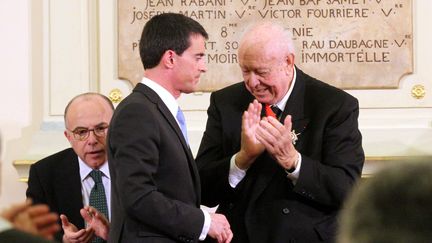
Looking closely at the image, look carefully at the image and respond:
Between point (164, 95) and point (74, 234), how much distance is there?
791 mm

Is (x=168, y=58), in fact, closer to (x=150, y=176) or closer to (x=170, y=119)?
(x=170, y=119)

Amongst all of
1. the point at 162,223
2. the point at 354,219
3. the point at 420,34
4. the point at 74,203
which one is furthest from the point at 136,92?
the point at 420,34

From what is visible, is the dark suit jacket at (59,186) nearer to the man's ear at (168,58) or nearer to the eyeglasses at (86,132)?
the eyeglasses at (86,132)

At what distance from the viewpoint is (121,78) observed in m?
6.55

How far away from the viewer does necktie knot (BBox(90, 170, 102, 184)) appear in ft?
14.1

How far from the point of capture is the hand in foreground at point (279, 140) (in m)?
3.78

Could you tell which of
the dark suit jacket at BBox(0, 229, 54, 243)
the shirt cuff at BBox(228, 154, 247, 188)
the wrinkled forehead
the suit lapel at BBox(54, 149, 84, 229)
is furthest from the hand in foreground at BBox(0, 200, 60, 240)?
the wrinkled forehead

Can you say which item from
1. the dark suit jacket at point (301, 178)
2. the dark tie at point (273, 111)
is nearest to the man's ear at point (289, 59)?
the dark suit jacket at point (301, 178)

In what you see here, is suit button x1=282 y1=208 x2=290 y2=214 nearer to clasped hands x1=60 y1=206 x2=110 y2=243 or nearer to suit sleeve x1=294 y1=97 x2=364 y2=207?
suit sleeve x1=294 y1=97 x2=364 y2=207

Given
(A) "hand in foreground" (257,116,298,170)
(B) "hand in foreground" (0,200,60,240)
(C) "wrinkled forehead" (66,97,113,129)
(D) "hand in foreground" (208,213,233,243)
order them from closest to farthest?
(B) "hand in foreground" (0,200,60,240) → (D) "hand in foreground" (208,213,233,243) → (A) "hand in foreground" (257,116,298,170) → (C) "wrinkled forehead" (66,97,113,129)

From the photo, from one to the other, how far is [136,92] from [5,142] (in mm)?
3095

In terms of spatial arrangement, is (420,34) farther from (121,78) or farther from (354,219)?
(354,219)

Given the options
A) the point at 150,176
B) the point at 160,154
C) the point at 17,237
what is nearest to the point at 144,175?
the point at 150,176

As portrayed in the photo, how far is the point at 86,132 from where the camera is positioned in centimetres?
436
